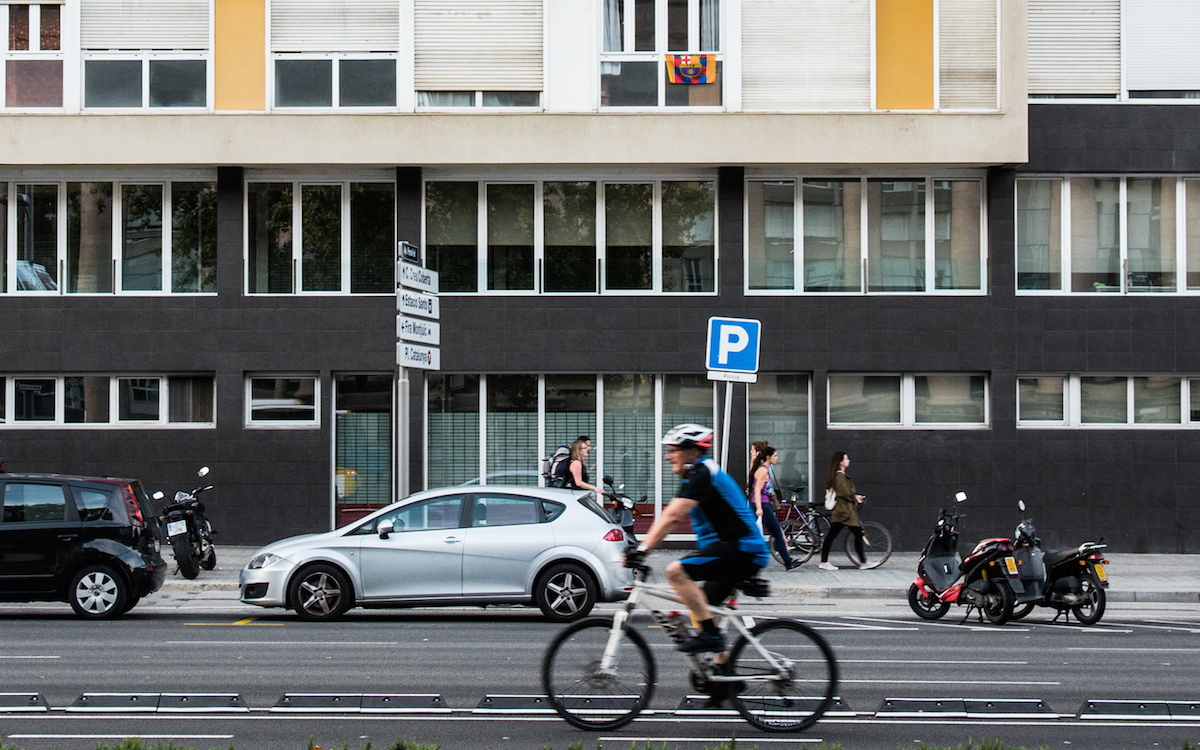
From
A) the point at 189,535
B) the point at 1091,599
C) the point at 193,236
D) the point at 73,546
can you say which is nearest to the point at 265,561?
the point at 73,546

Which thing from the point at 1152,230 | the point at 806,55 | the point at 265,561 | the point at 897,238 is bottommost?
the point at 265,561

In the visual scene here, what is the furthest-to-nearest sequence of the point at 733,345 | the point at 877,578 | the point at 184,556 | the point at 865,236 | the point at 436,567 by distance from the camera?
the point at 865,236
the point at 877,578
the point at 184,556
the point at 733,345
the point at 436,567

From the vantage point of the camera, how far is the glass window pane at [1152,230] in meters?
21.5

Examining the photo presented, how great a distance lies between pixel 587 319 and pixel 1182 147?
10303mm

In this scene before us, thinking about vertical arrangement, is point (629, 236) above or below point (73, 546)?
above

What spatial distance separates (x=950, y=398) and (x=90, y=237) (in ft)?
48.7

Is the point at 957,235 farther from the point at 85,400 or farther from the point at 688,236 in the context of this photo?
the point at 85,400

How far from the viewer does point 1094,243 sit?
21453 mm

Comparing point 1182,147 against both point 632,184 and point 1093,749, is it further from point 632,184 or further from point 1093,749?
point 1093,749

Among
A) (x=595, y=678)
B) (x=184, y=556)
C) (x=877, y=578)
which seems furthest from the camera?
(x=877, y=578)

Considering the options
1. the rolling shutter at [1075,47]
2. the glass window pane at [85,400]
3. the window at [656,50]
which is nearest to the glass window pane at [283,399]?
the glass window pane at [85,400]

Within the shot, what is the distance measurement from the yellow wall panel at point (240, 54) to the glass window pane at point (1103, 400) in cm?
1460

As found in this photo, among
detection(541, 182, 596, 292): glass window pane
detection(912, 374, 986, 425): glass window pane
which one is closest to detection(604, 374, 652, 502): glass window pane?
detection(541, 182, 596, 292): glass window pane

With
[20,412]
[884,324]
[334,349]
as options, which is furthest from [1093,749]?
[20,412]
